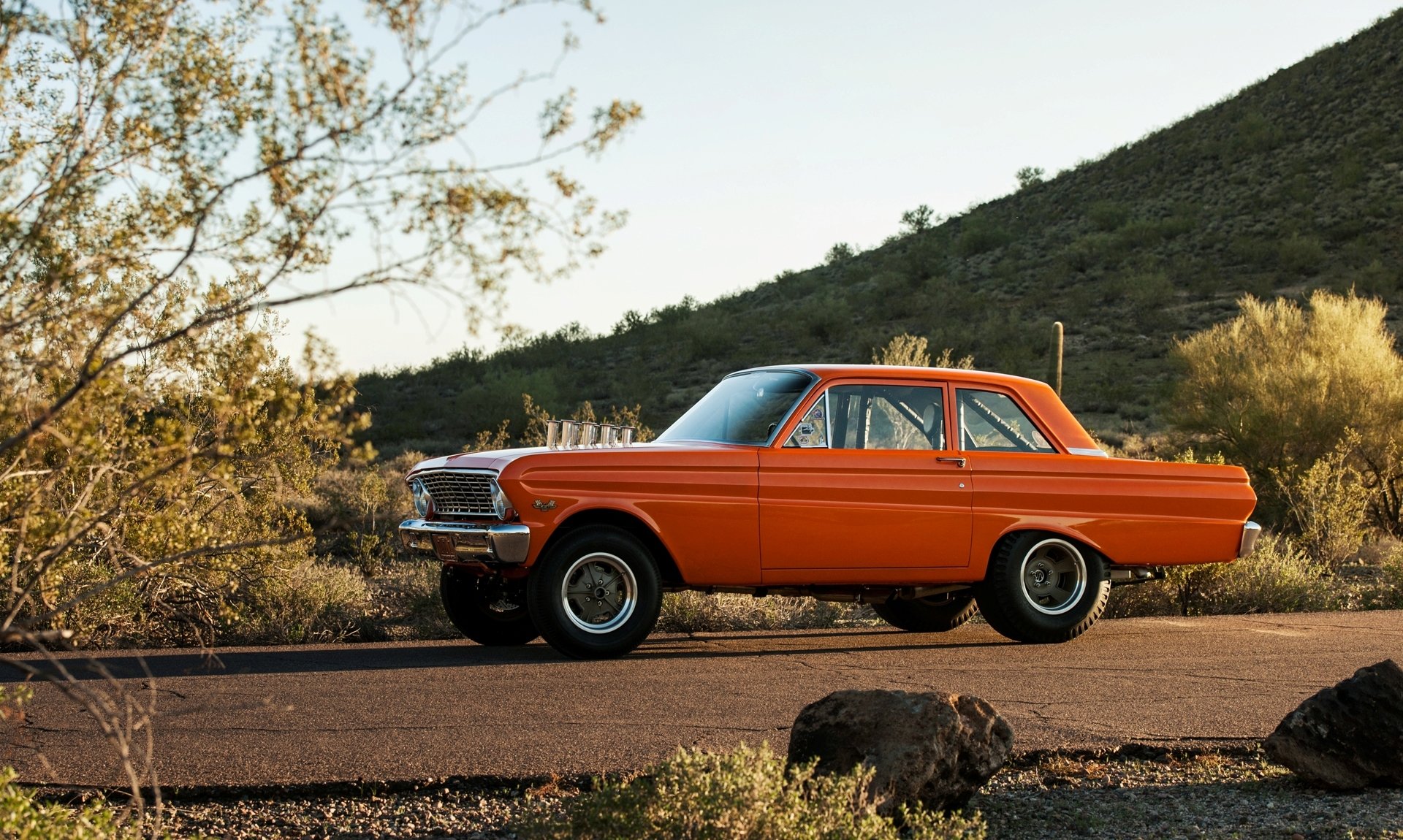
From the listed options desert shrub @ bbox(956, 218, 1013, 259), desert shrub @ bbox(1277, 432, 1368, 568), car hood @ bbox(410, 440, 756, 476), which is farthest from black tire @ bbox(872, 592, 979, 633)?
desert shrub @ bbox(956, 218, 1013, 259)

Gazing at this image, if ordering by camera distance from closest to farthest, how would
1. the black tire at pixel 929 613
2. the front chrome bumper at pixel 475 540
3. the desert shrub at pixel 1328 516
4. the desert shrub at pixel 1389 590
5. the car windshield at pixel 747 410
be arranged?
1. the front chrome bumper at pixel 475 540
2. the car windshield at pixel 747 410
3. the black tire at pixel 929 613
4. the desert shrub at pixel 1389 590
5. the desert shrub at pixel 1328 516

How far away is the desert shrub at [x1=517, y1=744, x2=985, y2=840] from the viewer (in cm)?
458

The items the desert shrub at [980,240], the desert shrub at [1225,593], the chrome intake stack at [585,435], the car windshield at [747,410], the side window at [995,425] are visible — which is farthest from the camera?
the desert shrub at [980,240]

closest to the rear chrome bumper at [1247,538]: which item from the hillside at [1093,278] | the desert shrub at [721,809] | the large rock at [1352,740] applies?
the large rock at [1352,740]

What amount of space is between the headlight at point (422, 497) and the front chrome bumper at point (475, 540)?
0.13m

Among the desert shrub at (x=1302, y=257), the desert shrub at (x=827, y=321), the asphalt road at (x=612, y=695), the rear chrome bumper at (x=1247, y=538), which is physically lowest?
the asphalt road at (x=612, y=695)

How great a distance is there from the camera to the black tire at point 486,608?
402 inches

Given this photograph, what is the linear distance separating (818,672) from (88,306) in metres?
5.39

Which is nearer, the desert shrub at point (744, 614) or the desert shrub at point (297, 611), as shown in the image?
the desert shrub at point (297, 611)

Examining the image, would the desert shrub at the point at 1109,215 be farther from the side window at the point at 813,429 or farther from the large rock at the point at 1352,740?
the large rock at the point at 1352,740

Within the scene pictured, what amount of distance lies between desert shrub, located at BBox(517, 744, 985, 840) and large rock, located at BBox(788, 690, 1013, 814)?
1.60 feet

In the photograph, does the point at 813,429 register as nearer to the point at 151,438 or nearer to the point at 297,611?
the point at 297,611

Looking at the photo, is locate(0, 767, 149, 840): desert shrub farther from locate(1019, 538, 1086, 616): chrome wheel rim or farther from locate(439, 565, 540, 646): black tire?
locate(1019, 538, 1086, 616): chrome wheel rim

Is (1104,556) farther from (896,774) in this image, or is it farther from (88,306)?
(88,306)
